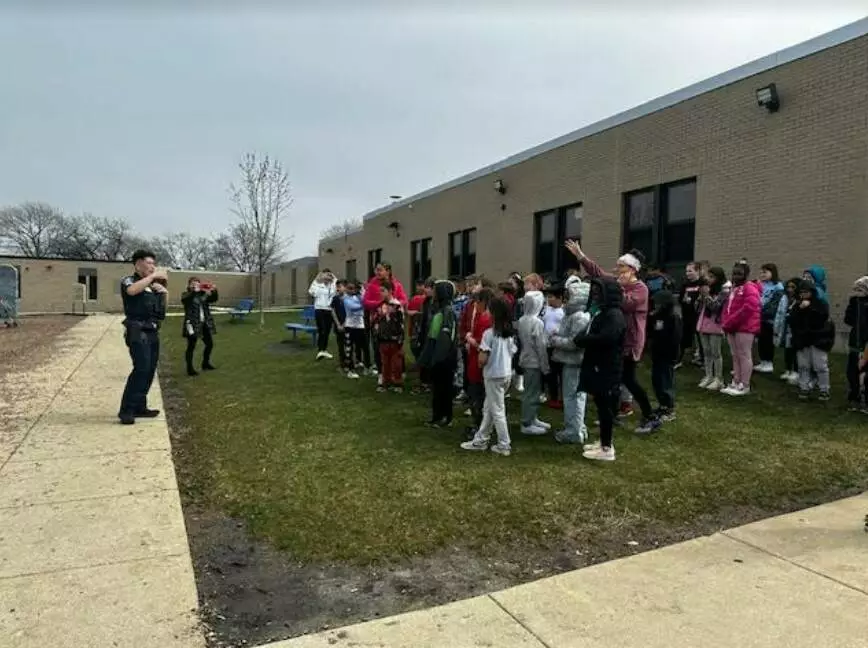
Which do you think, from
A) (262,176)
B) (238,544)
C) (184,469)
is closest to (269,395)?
(184,469)

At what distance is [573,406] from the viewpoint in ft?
20.2

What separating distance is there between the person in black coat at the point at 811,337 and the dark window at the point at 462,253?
13.9m

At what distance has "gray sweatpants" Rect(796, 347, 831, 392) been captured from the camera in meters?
7.70

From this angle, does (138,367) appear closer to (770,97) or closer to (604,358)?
(604,358)

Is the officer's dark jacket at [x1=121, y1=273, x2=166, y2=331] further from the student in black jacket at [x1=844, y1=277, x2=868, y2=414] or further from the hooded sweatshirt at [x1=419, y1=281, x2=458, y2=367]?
the student in black jacket at [x1=844, y1=277, x2=868, y2=414]

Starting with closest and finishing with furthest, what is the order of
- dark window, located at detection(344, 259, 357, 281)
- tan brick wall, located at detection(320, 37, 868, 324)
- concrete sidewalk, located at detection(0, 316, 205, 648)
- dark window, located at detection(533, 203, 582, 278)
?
concrete sidewalk, located at detection(0, 316, 205, 648) → tan brick wall, located at detection(320, 37, 868, 324) → dark window, located at detection(533, 203, 582, 278) → dark window, located at detection(344, 259, 357, 281)

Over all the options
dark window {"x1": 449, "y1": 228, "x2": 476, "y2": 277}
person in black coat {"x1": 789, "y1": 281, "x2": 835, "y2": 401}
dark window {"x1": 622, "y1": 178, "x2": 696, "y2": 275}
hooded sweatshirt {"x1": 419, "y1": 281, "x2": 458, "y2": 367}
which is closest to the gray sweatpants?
person in black coat {"x1": 789, "y1": 281, "x2": 835, "y2": 401}

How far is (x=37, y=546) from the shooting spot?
4055 millimetres

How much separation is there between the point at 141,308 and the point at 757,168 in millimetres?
9967

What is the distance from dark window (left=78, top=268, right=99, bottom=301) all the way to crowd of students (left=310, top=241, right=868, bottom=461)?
45.2 meters

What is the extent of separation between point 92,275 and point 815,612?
53.3 metres

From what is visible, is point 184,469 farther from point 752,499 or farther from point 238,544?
point 752,499

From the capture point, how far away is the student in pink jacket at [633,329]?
21.1 ft

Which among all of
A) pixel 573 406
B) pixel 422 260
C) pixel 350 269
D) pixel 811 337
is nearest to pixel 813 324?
pixel 811 337
